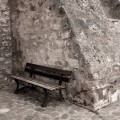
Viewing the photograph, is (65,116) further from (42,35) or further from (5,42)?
(5,42)

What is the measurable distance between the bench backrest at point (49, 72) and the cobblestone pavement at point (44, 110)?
19.4 inches

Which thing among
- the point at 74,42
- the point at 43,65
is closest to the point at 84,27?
the point at 74,42

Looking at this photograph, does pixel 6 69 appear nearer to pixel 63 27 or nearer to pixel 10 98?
pixel 10 98

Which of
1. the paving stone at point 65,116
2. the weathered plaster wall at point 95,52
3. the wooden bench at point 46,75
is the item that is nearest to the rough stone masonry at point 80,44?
the weathered plaster wall at point 95,52

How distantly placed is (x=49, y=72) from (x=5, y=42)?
1.51 metres

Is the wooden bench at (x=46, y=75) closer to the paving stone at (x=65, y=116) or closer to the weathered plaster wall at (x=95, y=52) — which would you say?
the weathered plaster wall at (x=95, y=52)

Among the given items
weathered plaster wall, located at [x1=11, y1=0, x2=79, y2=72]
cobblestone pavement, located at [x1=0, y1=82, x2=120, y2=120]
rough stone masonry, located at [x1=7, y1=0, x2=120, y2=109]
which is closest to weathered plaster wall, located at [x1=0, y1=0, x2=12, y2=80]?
weathered plaster wall, located at [x1=11, y1=0, x2=79, y2=72]

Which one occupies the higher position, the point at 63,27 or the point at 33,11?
the point at 33,11

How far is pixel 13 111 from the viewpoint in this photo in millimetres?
4145

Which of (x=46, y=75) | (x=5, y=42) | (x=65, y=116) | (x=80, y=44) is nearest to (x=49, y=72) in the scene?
(x=46, y=75)

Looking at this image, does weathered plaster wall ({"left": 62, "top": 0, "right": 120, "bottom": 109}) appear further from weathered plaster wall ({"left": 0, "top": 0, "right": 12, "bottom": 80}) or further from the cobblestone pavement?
weathered plaster wall ({"left": 0, "top": 0, "right": 12, "bottom": 80})

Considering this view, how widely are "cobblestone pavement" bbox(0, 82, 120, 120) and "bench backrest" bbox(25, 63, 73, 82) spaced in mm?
493

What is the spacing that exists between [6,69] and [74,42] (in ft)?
7.12

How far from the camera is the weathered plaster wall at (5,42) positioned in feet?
17.9
